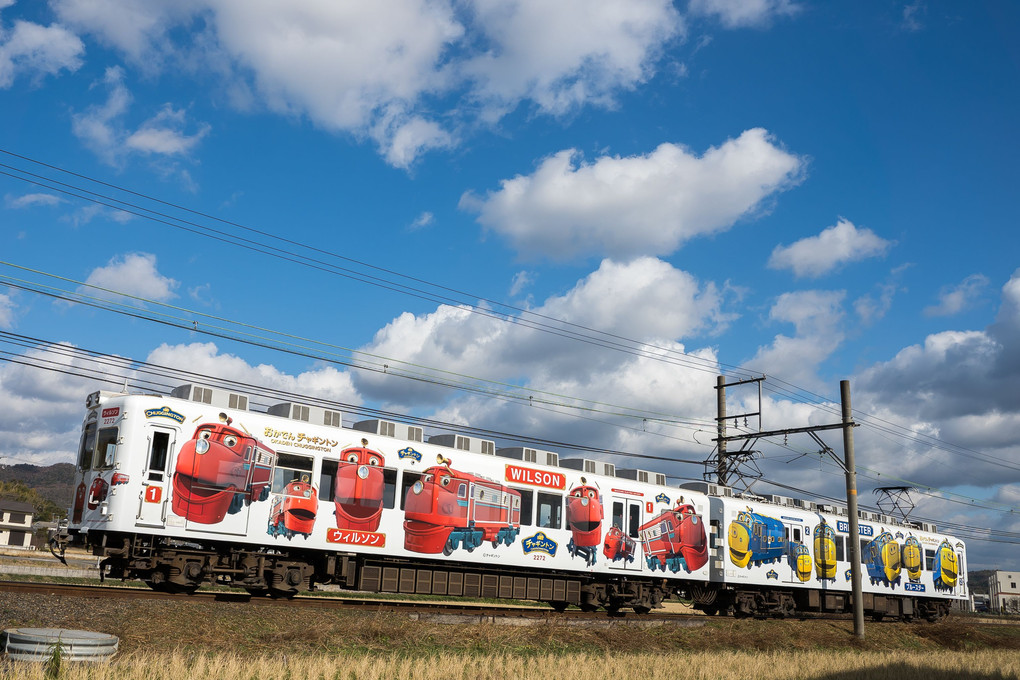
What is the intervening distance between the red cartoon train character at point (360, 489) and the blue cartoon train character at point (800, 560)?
18440 mm

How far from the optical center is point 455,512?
21797 millimetres

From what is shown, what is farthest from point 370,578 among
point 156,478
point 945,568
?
point 945,568

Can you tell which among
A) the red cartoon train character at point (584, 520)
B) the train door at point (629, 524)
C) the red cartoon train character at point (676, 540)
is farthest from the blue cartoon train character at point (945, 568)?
the red cartoon train character at point (584, 520)

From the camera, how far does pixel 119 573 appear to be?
17172mm

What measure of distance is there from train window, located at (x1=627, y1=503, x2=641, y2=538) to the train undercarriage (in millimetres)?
1458

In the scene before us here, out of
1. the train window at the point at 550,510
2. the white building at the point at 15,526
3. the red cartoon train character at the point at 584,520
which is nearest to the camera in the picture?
the train window at the point at 550,510

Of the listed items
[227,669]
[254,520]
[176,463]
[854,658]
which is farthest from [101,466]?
[854,658]

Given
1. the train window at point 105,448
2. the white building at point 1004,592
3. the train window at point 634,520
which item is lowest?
the white building at point 1004,592

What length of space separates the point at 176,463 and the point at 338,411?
4177 millimetres

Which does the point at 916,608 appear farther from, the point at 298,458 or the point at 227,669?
the point at 227,669

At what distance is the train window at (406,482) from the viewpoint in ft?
68.3

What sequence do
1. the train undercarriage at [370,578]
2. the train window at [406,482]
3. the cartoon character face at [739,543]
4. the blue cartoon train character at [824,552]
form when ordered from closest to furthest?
the train undercarriage at [370,578] → the train window at [406,482] → the cartoon character face at [739,543] → the blue cartoon train character at [824,552]

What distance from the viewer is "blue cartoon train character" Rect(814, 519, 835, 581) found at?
3303 centimetres

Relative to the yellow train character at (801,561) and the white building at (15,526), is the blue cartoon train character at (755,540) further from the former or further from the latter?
the white building at (15,526)
